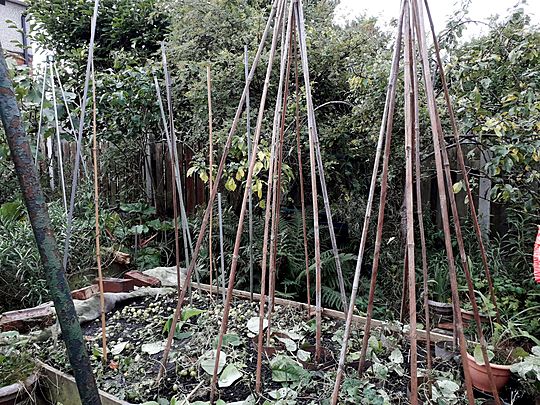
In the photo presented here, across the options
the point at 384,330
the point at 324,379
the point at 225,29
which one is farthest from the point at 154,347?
the point at 225,29

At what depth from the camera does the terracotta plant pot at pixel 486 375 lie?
5.95 feet

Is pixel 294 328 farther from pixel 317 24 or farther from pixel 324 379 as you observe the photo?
pixel 317 24

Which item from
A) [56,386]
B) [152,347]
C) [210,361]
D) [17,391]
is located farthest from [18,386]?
[210,361]

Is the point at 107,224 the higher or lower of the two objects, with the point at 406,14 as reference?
lower

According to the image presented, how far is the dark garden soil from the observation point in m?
1.86

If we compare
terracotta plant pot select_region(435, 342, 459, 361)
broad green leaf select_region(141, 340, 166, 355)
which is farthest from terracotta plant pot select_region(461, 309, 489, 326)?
broad green leaf select_region(141, 340, 166, 355)

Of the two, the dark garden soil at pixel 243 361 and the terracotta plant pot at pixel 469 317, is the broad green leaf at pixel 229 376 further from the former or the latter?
the terracotta plant pot at pixel 469 317

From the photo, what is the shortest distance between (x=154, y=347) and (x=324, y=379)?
0.91m

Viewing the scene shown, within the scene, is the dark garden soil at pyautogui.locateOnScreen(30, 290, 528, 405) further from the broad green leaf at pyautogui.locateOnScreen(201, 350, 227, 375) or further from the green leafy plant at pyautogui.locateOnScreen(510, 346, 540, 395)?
the green leafy plant at pyautogui.locateOnScreen(510, 346, 540, 395)

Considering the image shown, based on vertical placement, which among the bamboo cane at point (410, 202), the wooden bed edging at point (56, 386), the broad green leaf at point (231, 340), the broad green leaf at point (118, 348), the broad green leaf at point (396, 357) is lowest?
the wooden bed edging at point (56, 386)

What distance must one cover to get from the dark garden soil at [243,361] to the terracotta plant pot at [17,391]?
147mm

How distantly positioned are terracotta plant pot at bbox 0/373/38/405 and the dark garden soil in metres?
0.15

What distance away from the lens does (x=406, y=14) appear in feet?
4.62

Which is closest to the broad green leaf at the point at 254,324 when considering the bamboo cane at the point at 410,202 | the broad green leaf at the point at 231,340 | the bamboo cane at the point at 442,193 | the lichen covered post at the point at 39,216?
the broad green leaf at the point at 231,340
